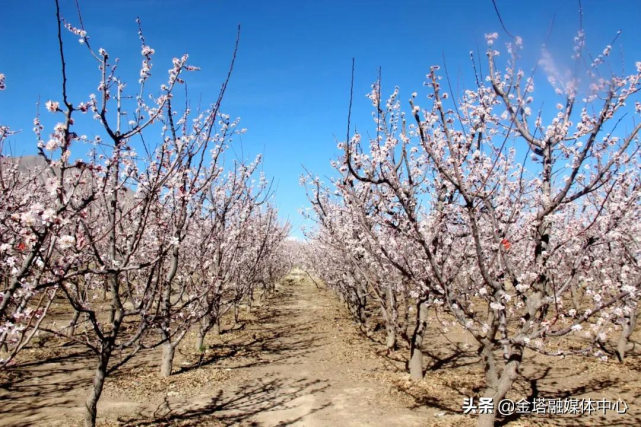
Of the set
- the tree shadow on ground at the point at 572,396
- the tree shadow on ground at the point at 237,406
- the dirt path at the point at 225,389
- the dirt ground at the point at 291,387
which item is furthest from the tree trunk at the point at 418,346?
the tree shadow on ground at the point at 572,396

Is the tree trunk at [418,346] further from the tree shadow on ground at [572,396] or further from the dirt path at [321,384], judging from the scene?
the tree shadow on ground at [572,396]

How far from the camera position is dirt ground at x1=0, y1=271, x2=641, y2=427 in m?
9.16

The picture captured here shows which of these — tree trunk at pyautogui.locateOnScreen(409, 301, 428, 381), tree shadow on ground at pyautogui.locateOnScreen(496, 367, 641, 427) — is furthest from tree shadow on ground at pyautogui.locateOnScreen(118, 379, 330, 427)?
tree shadow on ground at pyautogui.locateOnScreen(496, 367, 641, 427)

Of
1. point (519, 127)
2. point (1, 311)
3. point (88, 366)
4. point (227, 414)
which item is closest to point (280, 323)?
point (88, 366)

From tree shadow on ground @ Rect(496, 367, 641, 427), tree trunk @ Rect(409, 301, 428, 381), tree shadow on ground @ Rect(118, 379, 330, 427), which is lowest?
tree shadow on ground @ Rect(496, 367, 641, 427)

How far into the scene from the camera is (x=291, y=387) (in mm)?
11648

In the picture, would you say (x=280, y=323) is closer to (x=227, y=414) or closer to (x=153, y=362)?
(x=153, y=362)

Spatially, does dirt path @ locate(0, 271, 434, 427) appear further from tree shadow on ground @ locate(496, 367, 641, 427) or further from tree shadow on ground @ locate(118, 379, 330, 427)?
tree shadow on ground @ locate(496, 367, 641, 427)

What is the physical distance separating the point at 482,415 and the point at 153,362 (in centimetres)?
1104

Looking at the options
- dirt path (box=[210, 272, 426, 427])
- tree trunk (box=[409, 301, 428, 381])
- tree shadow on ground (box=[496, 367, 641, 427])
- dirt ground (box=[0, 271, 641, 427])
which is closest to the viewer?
tree shadow on ground (box=[496, 367, 641, 427])

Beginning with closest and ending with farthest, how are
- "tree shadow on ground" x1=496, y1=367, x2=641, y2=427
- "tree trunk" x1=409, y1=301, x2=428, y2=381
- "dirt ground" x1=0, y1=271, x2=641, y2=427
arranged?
"tree shadow on ground" x1=496, y1=367, x2=641, y2=427 < "dirt ground" x1=0, y1=271, x2=641, y2=427 < "tree trunk" x1=409, y1=301, x2=428, y2=381

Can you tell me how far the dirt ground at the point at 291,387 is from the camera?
30.1 feet

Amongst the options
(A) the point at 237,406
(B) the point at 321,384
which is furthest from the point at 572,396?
(A) the point at 237,406

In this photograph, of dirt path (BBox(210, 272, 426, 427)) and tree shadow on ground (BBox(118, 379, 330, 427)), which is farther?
dirt path (BBox(210, 272, 426, 427))
